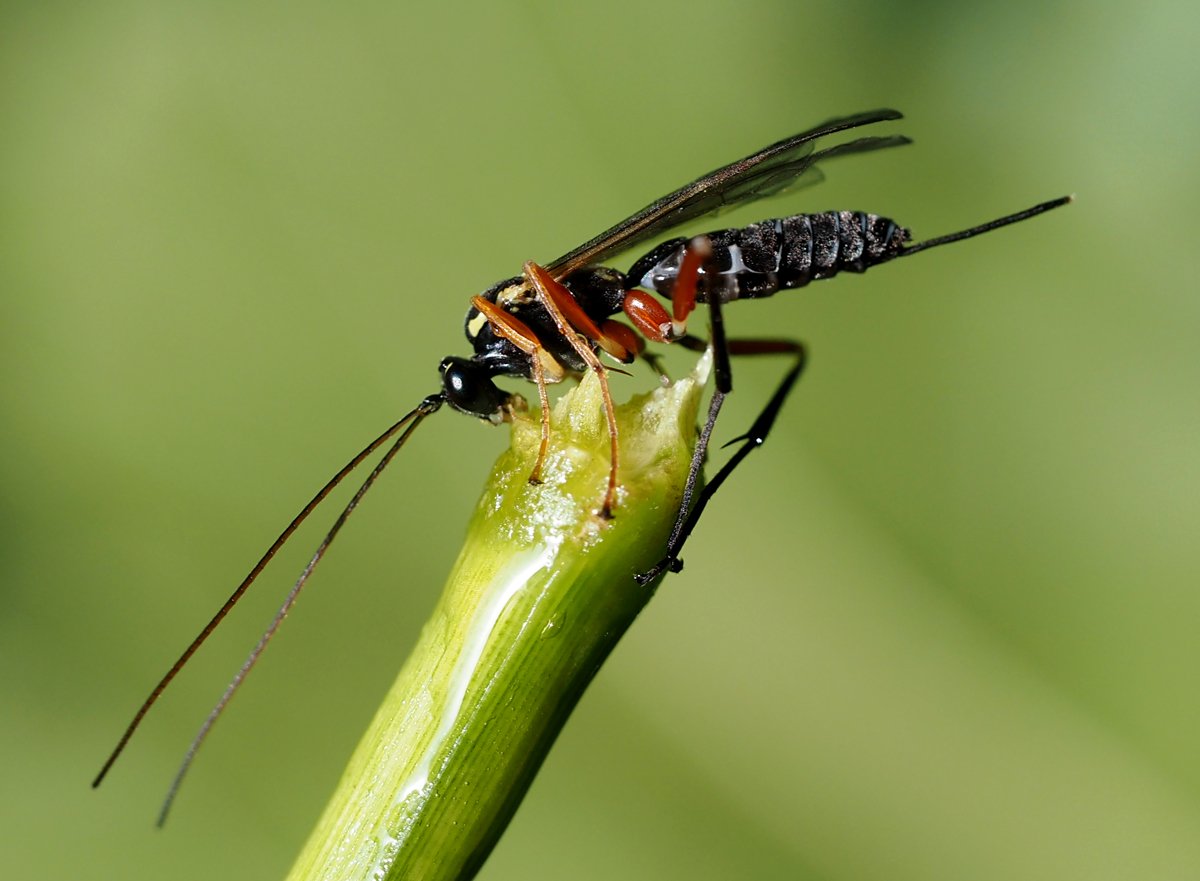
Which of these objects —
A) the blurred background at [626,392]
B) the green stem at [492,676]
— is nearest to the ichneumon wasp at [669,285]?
the green stem at [492,676]

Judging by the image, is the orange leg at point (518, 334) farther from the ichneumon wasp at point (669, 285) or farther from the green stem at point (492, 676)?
the green stem at point (492, 676)

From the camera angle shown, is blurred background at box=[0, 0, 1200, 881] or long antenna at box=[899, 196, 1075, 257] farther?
blurred background at box=[0, 0, 1200, 881]

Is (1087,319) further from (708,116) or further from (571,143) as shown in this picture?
(571,143)

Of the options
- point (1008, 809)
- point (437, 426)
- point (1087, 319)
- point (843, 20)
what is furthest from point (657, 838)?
point (843, 20)

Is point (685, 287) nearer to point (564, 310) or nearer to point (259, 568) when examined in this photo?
point (564, 310)

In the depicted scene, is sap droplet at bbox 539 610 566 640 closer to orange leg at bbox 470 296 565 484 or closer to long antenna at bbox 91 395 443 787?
long antenna at bbox 91 395 443 787

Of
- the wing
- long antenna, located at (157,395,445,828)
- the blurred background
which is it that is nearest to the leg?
the wing
